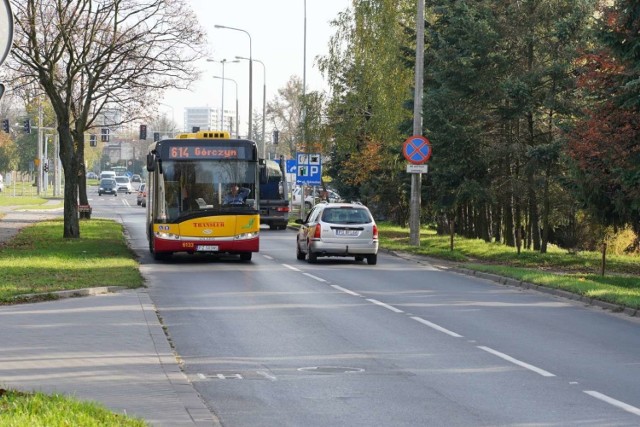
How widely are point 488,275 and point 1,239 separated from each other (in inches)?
719

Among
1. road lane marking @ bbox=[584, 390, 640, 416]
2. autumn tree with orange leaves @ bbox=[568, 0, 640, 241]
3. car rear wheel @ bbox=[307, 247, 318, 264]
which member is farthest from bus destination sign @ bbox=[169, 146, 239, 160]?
road lane marking @ bbox=[584, 390, 640, 416]

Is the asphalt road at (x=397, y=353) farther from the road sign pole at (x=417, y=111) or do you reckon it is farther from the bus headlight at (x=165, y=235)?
the road sign pole at (x=417, y=111)

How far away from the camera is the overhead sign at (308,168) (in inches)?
2080

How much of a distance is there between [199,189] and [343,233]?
152 inches

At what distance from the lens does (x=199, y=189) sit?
102 ft

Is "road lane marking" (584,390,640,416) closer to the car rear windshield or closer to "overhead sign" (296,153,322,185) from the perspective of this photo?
the car rear windshield

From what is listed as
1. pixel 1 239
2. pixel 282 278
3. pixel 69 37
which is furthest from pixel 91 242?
pixel 282 278

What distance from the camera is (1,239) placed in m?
39.0

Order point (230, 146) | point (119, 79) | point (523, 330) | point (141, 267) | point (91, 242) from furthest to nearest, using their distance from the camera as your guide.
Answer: point (119, 79), point (91, 242), point (230, 146), point (141, 267), point (523, 330)

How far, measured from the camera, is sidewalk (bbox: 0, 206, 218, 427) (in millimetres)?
10190

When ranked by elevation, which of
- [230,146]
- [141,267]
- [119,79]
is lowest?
[141,267]

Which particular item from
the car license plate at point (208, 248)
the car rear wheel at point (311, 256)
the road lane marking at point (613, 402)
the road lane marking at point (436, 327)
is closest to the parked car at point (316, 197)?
the car rear wheel at point (311, 256)

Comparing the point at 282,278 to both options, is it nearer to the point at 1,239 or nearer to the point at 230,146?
the point at 230,146

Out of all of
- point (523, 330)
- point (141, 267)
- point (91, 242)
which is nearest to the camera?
point (523, 330)
